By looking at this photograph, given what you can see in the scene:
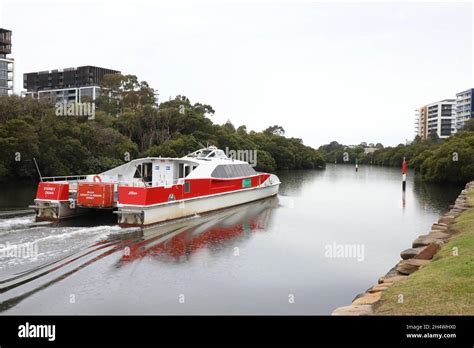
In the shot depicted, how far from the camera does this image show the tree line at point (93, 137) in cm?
4491

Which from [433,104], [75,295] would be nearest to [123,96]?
[75,295]

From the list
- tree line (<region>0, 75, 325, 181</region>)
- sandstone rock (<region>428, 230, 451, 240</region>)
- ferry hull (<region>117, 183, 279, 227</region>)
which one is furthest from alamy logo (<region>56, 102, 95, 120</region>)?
sandstone rock (<region>428, 230, 451, 240</region>)

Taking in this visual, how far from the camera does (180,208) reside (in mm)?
25047

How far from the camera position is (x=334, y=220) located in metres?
27.4

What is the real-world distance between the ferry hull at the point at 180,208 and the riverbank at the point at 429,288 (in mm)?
12229

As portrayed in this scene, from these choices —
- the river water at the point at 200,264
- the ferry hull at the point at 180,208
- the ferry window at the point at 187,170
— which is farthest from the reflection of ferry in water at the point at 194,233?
the ferry window at the point at 187,170

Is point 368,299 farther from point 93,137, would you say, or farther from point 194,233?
point 93,137

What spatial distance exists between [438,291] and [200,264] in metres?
8.54

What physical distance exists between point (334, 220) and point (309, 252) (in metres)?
9.20

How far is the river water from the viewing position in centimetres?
1208
